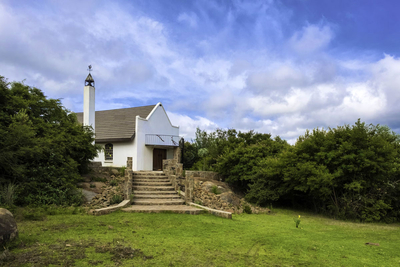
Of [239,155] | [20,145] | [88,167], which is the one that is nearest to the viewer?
[20,145]

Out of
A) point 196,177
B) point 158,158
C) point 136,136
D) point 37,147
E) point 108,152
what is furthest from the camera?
point 158,158

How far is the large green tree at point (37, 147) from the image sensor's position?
936 cm

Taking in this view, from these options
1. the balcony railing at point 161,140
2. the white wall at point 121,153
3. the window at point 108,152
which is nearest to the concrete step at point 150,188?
the white wall at point 121,153

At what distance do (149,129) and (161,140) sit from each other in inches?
56.1

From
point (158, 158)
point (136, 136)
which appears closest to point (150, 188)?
point (136, 136)

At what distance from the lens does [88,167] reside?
14812 mm

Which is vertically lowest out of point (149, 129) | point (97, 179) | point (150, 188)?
point (150, 188)

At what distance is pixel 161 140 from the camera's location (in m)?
22.2

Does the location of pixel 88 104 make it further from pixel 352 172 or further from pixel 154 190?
pixel 352 172

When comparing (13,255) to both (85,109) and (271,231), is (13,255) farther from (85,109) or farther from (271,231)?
(85,109)

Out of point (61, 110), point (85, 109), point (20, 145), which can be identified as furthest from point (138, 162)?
point (20, 145)

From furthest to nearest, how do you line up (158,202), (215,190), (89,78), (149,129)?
1. (149,129)
2. (89,78)
3. (215,190)
4. (158,202)

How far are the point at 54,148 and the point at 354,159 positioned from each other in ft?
41.4

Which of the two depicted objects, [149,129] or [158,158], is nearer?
[149,129]
